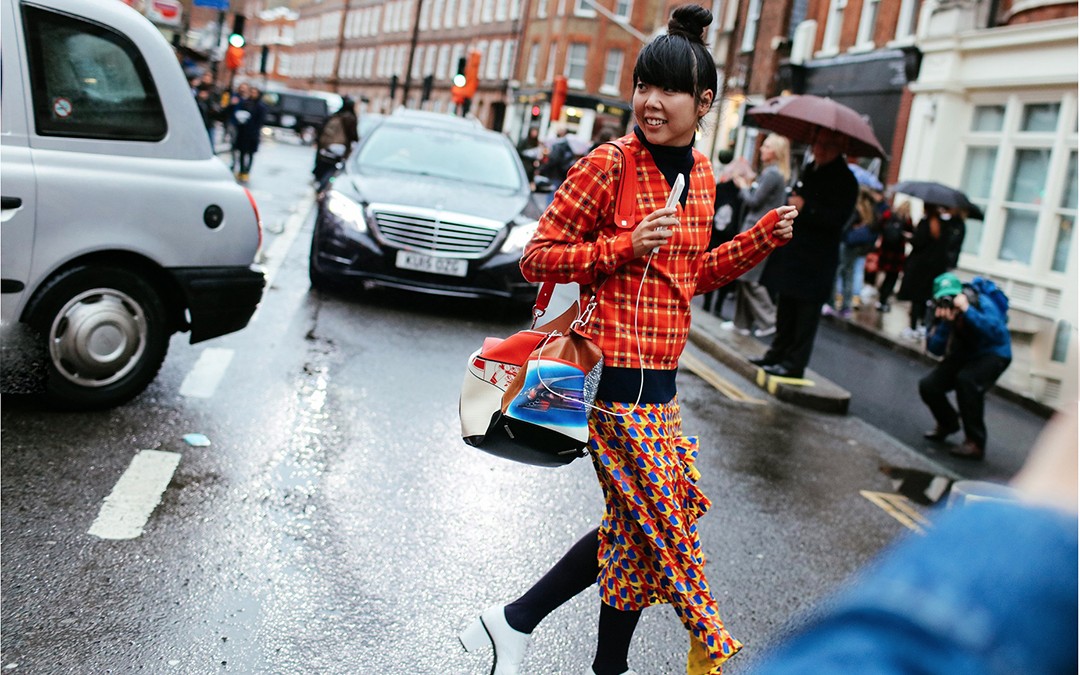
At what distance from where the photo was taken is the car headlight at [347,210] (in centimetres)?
943

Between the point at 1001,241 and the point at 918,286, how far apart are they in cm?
559

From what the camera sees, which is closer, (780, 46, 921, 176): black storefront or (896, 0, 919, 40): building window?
(780, 46, 921, 176): black storefront

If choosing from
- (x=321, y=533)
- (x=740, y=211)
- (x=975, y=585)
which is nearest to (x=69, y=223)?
(x=321, y=533)

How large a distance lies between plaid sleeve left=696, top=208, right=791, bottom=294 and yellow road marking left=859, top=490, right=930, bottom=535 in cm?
312

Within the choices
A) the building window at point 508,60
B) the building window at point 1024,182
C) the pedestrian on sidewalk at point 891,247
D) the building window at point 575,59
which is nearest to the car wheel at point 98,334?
the pedestrian on sidewalk at point 891,247

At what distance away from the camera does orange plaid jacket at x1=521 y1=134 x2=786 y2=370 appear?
282cm

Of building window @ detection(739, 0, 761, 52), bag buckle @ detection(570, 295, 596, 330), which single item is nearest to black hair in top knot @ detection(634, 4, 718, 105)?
bag buckle @ detection(570, 295, 596, 330)

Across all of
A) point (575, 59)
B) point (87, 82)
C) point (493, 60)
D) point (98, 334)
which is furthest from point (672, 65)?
point (493, 60)

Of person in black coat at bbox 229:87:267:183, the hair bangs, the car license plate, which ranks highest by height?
person in black coat at bbox 229:87:267:183

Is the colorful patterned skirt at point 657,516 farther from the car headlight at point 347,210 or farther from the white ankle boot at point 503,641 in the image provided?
the car headlight at point 347,210

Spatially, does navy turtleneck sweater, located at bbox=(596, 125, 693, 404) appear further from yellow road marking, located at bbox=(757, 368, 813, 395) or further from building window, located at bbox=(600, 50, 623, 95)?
building window, located at bbox=(600, 50, 623, 95)

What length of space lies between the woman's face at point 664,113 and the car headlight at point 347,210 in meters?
6.78

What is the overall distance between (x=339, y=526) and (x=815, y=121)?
5650 millimetres

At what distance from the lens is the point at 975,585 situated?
2.62 feet
